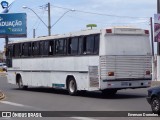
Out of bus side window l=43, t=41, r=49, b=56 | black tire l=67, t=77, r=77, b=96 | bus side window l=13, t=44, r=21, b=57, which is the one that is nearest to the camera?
black tire l=67, t=77, r=77, b=96

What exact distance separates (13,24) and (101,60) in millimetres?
59730

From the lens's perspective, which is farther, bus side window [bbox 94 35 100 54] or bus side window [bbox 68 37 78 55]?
bus side window [bbox 68 37 78 55]

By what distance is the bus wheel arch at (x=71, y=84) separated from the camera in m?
22.2

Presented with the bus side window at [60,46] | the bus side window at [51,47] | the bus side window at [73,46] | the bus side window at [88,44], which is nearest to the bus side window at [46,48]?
the bus side window at [51,47]

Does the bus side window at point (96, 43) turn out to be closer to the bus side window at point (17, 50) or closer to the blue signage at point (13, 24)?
the bus side window at point (17, 50)

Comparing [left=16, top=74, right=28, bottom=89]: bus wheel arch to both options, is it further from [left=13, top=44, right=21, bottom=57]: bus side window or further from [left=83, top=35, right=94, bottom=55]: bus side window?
[left=83, top=35, right=94, bottom=55]: bus side window

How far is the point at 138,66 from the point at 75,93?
3.59m

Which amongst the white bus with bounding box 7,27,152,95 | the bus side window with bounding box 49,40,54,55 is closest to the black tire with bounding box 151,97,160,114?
the white bus with bounding box 7,27,152,95

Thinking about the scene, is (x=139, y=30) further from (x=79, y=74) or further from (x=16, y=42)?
(x=16, y=42)

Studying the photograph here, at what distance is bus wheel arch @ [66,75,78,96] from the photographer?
72.7 feet

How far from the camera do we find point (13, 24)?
78062 mm

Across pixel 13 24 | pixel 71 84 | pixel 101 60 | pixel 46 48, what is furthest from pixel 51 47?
pixel 13 24

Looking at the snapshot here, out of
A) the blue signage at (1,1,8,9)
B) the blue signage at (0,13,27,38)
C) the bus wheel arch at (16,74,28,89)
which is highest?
the blue signage at (1,1,8,9)

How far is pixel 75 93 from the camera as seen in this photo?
22203 mm
